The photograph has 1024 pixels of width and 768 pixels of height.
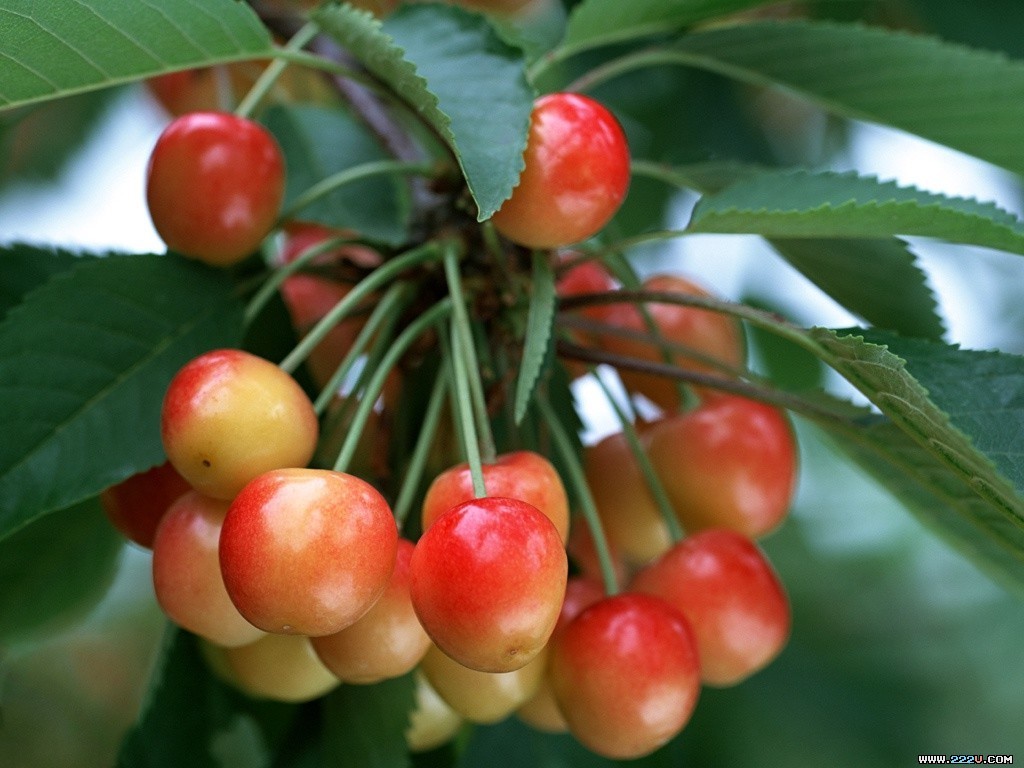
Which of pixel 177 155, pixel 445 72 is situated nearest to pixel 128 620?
pixel 177 155

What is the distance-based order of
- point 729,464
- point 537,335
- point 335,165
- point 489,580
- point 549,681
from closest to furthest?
point 489,580 < point 537,335 < point 549,681 < point 729,464 < point 335,165

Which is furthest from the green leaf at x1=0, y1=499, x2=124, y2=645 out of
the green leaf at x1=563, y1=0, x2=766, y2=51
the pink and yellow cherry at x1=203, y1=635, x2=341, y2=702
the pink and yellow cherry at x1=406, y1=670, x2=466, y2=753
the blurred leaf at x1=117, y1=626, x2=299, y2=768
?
the green leaf at x1=563, y1=0, x2=766, y2=51

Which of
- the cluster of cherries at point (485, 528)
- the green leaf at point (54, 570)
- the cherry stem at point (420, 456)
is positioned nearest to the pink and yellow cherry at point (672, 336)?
the cluster of cherries at point (485, 528)

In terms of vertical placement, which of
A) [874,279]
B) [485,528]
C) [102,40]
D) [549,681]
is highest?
[102,40]

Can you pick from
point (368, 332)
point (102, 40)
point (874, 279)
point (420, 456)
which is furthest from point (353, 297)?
point (874, 279)

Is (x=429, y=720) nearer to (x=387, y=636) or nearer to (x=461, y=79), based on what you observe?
(x=387, y=636)

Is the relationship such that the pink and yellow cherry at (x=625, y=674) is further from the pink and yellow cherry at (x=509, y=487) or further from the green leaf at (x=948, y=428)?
the green leaf at (x=948, y=428)

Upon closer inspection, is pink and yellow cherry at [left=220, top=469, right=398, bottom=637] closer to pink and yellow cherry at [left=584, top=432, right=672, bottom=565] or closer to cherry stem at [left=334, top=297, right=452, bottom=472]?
cherry stem at [left=334, top=297, right=452, bottom=472]
